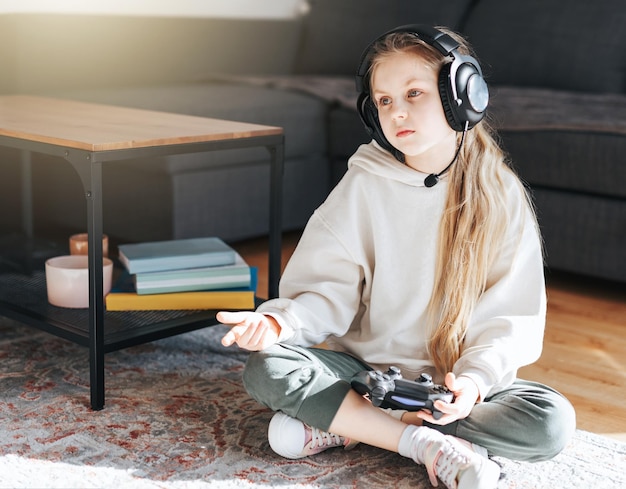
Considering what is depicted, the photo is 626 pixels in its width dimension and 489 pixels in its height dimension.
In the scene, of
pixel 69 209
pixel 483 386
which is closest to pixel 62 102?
pixel 69 209

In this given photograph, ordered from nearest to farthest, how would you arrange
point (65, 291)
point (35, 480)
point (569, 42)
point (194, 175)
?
1. point (35, 480)
2. point (65, 291)
3. point (194, 175)
4. point (569, 42)

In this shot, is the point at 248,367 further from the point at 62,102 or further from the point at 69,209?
the point at 69,209

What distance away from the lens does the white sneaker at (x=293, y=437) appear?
1149 millimetres

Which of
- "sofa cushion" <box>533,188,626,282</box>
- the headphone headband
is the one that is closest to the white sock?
the headphone headband

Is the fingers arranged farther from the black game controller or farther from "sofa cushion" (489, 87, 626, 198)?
"sofa cushion" (489, 87, 626, 198)

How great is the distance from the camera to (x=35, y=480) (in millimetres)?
1075

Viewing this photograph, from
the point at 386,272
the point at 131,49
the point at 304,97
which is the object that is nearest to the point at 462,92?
the point at 386,272

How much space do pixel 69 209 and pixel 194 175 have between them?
1.27 ft

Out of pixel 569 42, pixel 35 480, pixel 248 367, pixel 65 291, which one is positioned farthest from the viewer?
pixel 569 42

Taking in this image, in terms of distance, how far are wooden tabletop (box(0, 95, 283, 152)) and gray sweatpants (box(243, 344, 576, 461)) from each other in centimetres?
37

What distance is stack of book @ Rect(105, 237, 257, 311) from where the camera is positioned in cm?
146

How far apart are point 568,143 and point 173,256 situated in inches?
36.7

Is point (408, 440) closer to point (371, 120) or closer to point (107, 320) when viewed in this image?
point (371, 120)

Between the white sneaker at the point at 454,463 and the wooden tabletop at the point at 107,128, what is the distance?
56 centimetres
